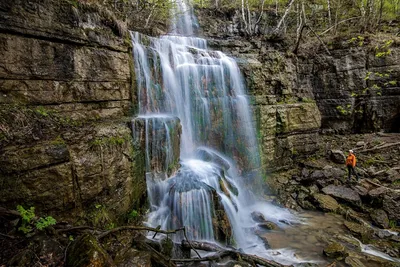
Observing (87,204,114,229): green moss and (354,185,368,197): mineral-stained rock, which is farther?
(354,185,368,197): mineral-stained rock

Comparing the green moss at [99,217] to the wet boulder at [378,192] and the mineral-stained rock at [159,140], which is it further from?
the wet boulder at [378,192]

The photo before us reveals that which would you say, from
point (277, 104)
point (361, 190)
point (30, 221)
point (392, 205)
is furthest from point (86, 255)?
point (277, 104)

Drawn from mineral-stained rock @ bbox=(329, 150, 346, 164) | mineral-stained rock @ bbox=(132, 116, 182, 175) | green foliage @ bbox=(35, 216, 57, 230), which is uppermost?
mineral-stained rock @ bbox=(132, 116, 182, 175)

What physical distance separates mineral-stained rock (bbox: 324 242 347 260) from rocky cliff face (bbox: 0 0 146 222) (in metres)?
4.61

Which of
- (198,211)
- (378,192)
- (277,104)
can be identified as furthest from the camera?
(277,104)

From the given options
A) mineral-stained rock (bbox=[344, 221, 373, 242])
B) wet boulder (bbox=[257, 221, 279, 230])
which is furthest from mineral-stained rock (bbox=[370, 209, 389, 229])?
wet boulder (bbox=[257, 221, 279, 230])

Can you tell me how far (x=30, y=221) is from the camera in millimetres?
3551

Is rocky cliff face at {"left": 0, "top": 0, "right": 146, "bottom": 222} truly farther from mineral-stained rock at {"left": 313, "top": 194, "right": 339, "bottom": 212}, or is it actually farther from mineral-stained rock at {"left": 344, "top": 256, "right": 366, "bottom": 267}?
mineral-stained rock at {"left": 313, "top": 194, "right": 339, "bottom": 212}

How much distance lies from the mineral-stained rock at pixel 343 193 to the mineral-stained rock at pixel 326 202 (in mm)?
285

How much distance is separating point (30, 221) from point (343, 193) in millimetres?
9220

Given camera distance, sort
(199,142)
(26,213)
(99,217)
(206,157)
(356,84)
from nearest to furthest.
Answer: (26,213) < (99,217) < (206,157) < (199,142) < (356,84)

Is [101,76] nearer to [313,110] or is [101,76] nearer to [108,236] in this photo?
[108,236]

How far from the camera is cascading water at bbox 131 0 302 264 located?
5.84 metres

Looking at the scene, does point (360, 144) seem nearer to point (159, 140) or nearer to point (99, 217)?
point (159, 140)
